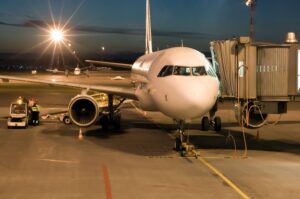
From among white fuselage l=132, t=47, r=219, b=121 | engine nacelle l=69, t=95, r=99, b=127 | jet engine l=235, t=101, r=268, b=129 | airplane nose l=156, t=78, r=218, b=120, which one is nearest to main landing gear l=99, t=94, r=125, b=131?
engine nacelle l=69, t=95, r=99, b=127

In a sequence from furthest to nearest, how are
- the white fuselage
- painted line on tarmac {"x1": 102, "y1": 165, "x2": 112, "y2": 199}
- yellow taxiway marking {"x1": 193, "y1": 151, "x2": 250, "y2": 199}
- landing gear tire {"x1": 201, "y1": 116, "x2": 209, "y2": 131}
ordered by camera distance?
landing gear tire {"x1": 201, "y1": 116, "x2": 209, "y2": 131} → the white fuselage → yellow taxiway marking {"x1": 193, "y1": 151, "x2": 250, "y2": 199} → painted line on tarmac {"x1": 102, "y1": 165, "x2": 112, "y2": 199}

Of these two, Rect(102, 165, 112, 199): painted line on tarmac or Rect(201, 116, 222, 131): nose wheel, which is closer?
Rect(102, 165, 112, 199): painted line on tarmac

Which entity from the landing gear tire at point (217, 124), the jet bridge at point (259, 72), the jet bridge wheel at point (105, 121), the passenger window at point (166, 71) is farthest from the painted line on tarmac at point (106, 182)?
the landing gear tire at point (217, 124)

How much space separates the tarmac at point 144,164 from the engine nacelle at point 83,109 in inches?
30.4

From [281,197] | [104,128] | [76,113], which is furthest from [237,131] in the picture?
[281,197]

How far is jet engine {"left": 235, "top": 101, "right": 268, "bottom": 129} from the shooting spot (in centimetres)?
1788

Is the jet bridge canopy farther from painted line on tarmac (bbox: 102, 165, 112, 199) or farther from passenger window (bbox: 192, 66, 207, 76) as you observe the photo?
painted line on tarmac (bbox: 102, 165, 112, 199)

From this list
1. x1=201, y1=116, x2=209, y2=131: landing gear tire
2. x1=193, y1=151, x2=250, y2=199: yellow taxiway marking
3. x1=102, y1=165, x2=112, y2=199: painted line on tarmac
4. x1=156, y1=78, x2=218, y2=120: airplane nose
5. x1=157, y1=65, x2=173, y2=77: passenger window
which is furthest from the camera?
x1=201, y1=116, x2=209, y2=131: landing gear tire

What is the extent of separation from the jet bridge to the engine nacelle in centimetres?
572

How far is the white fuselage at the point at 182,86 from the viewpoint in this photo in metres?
14.9

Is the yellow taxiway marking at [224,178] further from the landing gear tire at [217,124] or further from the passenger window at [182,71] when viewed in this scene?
the landing gear tire at [217,124]

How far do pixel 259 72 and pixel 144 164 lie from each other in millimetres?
5919

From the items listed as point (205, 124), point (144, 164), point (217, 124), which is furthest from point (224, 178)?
point (205, 124)

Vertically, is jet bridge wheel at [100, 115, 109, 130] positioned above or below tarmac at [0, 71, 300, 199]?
above
